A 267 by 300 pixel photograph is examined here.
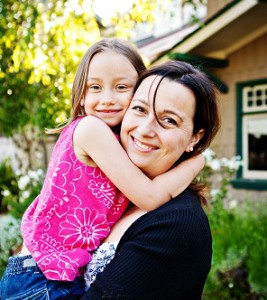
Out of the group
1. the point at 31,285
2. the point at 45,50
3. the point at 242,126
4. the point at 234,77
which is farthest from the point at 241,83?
the point at 31,285

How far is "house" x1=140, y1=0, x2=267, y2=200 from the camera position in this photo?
26.8ft

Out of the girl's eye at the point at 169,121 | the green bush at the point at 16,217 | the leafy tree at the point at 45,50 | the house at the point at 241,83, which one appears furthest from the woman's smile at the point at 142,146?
the house at the point at 241,83

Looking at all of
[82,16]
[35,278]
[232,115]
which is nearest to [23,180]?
[82,16]

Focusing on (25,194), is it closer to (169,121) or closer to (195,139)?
(195,139)

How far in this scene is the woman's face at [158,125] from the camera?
6.01ft

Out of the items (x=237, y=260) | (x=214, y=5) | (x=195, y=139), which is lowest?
(x=237, y=260)

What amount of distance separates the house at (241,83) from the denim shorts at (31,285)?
639 cm

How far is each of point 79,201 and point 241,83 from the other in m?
7.20

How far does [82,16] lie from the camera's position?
19.4 ft

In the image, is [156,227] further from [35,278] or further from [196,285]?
[35,278]

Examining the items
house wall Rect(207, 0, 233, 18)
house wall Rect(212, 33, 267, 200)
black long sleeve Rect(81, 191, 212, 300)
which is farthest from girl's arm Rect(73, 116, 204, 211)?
house wall Rect(207, 0, 233, 18)

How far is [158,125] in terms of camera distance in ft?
6.06

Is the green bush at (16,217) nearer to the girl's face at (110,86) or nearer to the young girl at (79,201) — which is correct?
the young girl at (79,201)

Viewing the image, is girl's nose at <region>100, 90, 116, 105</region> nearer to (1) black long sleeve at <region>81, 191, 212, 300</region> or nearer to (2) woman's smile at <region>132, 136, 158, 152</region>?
(2) woman's smile at <region>132, 136, 158, 152</region>
